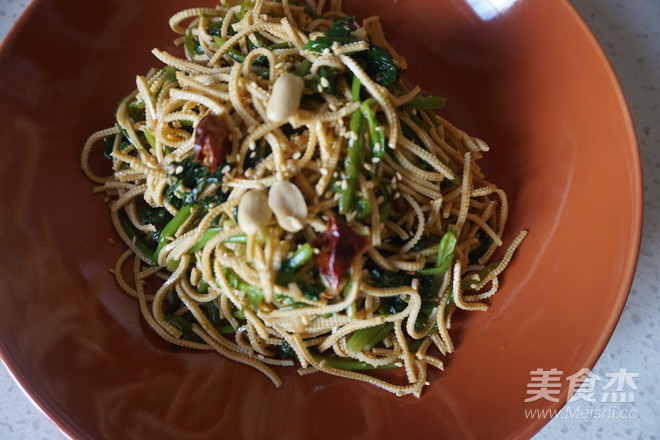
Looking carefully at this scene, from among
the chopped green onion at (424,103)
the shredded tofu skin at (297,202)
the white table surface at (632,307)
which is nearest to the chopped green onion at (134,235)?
the shredded tofu skin at (297,202)

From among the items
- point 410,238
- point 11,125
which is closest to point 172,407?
point 410,238

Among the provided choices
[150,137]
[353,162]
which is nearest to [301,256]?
[353,162]

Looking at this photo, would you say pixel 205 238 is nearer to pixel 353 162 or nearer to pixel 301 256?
pixel 301 256

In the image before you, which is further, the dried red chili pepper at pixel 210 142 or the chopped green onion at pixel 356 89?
the chopped green onion at pixel 356 89

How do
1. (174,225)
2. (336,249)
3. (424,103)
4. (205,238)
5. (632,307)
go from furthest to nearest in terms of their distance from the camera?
(632,307)
(424,103)
(174,225)
(205,238)
(336,249)

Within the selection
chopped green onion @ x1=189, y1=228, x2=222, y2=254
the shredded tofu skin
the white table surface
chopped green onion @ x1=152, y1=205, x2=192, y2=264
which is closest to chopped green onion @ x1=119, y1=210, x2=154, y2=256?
the shredded tofu skin

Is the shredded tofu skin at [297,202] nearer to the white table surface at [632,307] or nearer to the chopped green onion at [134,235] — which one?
the chopped green onion at [134,235]
